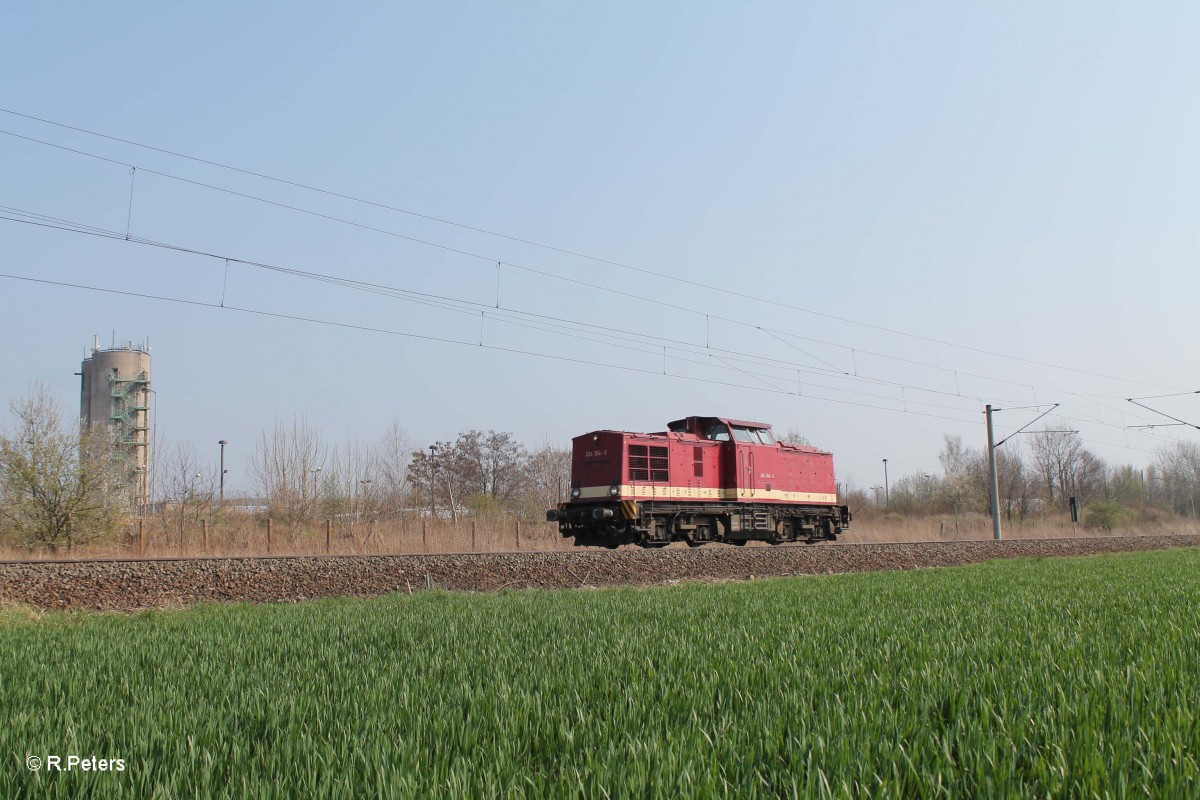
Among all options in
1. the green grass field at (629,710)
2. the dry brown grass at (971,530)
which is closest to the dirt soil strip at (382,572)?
the green grass field at (629,710)

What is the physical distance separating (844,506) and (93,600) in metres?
23.8

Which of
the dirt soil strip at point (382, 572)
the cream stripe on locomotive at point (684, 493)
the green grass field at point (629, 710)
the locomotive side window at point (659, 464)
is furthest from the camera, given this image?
the locomotive side window at point (659, 464)

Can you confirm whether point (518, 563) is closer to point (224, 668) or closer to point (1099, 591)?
point (1099, 591)

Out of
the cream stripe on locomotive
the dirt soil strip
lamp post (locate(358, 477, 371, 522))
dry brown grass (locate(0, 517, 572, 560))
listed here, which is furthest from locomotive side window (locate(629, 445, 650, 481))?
lamp post (locate(358, 477, 371, 522))

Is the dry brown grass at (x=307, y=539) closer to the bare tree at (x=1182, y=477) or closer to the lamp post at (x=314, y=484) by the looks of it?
the lamp post at (x=314, y=484)

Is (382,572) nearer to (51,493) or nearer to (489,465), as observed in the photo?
(51,493)

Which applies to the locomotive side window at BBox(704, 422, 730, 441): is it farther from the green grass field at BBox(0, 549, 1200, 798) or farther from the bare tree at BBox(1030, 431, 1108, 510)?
the bare tree at BBox(1030, 431, 1108, 510)

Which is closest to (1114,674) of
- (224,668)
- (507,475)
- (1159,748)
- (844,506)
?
(1159,748)

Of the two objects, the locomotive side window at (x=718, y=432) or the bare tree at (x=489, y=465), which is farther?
the bare tree at (x=489, y=465)

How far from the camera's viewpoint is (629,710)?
3795mm

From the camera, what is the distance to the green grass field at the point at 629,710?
273cm

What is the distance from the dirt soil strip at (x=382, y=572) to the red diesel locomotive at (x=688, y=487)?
66.0 inches

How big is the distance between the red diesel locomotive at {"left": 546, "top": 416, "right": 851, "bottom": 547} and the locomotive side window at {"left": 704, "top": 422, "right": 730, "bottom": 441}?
0.03m

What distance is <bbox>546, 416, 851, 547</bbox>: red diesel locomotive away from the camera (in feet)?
76.5
